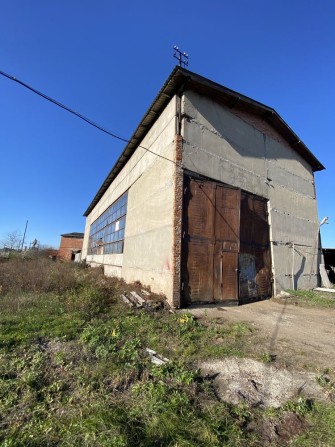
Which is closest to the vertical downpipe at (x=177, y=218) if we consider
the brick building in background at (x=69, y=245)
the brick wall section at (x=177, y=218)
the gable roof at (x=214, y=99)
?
the brick wall section at (x=177, y=218)

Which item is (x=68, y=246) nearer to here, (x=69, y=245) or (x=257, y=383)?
(x=69, y=245)

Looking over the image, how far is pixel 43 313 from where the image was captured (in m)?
6.45

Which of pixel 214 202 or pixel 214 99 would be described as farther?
pixel 214 99

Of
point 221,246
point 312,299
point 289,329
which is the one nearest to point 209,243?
point 221,246

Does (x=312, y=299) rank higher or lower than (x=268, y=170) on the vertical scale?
lower

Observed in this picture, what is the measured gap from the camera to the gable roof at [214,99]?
8719 mm

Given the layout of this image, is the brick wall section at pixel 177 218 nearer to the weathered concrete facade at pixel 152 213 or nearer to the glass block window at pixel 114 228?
the weathered concrete facade at pixel 152 213

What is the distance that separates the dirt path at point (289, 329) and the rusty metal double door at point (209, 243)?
1.96 ft

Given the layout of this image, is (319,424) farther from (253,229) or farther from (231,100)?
(231,100)

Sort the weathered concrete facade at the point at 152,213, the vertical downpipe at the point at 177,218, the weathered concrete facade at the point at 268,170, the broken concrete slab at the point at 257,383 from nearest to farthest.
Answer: the broken concrete slab at the point at 257,383 → the vertical downpipe at the point at 177,218 → the weathered concrete facade at the point at 152,213 → the weathered concrete facade at the point at 268,170

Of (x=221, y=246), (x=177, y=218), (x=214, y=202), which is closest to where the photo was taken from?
(x=177, y=218)

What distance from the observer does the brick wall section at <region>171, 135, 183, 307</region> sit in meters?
7.49

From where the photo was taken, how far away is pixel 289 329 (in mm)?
6309

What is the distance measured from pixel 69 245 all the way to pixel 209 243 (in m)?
40.4
